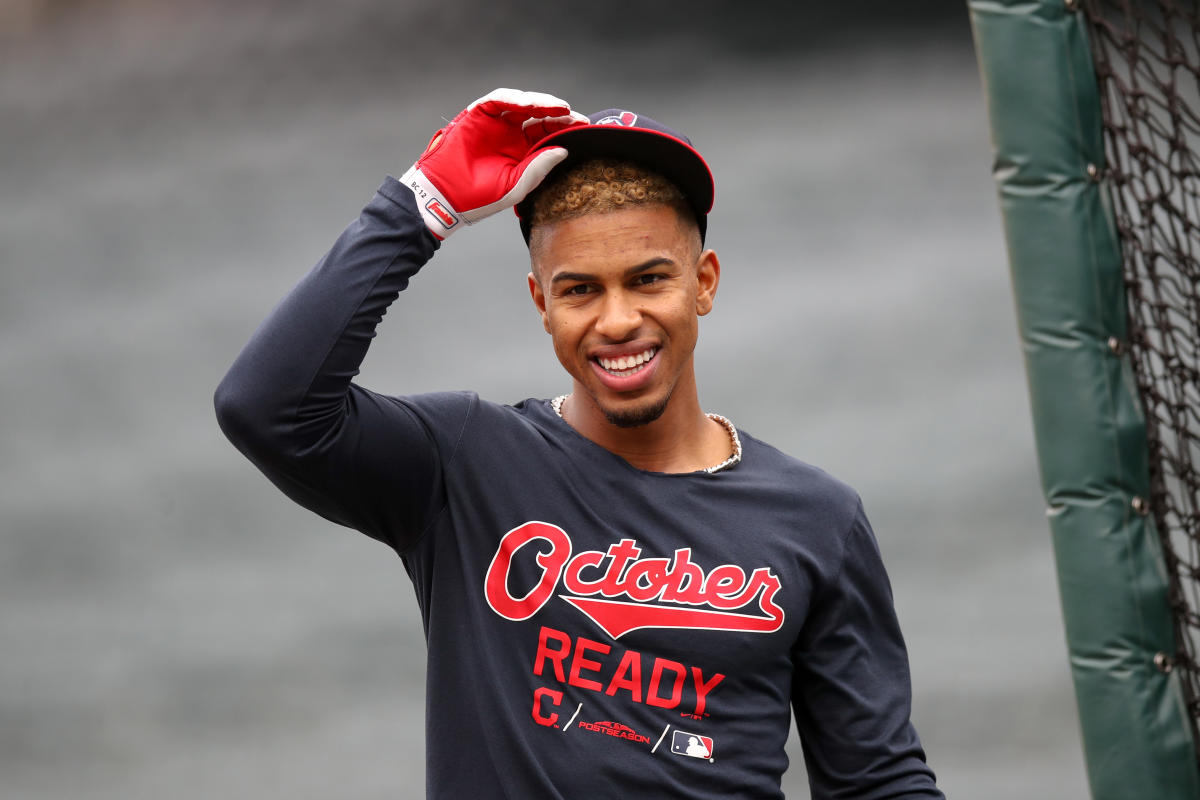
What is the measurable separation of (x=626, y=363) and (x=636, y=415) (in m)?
0.06

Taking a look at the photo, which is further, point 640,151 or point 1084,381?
point 640,151

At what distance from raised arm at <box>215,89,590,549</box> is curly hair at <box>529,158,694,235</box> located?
0.17ft

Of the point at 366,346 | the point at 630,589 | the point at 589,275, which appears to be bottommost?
the point at 630,589

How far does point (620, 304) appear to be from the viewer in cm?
155

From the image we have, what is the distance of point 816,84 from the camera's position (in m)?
3.95

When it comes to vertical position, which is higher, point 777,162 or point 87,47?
point 87,47

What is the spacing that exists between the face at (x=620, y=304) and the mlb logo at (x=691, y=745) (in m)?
0.36

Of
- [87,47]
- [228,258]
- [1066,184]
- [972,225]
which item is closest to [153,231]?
[228,258]

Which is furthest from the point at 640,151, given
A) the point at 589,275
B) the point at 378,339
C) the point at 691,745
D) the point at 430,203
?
the point at 378,339

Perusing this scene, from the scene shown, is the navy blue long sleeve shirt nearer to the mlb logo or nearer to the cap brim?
the mlb logo

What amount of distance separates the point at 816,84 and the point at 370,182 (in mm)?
1357

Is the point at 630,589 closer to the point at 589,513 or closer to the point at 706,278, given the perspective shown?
the point at 589,513

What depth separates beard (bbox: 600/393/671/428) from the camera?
157 centimetres

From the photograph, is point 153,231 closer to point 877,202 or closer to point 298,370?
point 877,202
